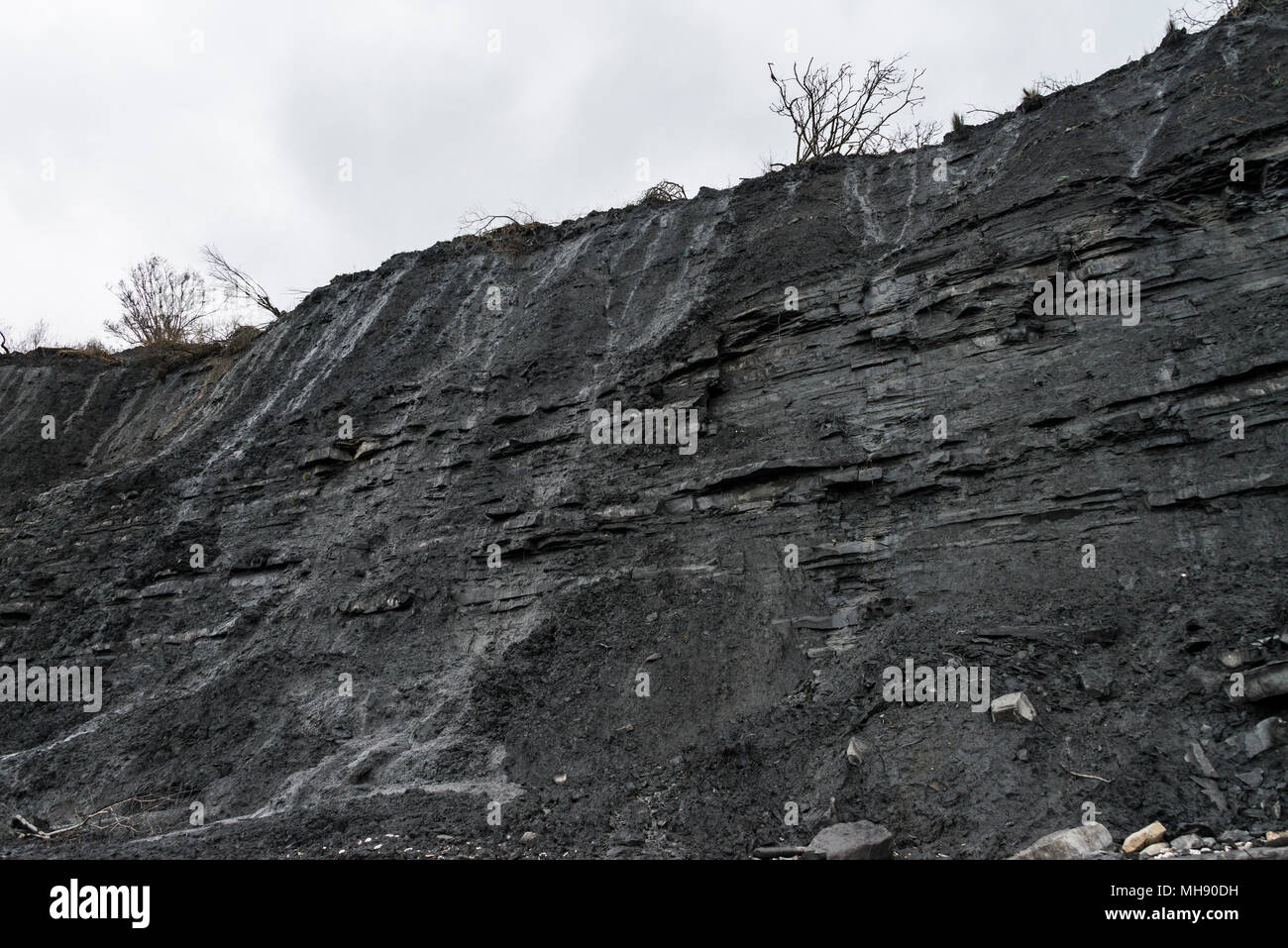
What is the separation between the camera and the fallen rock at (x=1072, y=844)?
5152 millimetres

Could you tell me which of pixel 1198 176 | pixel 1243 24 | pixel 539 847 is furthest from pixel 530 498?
pixel 1243 24

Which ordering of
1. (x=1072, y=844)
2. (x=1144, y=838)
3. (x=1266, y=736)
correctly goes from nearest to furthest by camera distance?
(x=1072, y=844) < (x=1144, y=838) < (x=1266, y=736)

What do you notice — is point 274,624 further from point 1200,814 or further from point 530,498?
point 1200,814

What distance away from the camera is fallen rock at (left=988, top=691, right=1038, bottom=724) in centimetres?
657

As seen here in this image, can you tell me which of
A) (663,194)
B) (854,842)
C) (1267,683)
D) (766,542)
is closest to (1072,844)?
(854,842)

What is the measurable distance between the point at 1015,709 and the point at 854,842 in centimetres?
173

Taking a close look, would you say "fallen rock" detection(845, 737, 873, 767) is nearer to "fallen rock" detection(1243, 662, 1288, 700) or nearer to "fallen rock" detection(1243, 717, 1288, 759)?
"fallen rock" detection(1243, 717, 1288, 759)

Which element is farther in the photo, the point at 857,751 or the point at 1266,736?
the point at 857,751

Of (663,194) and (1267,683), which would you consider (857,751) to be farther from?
(663,194)

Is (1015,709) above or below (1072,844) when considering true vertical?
above

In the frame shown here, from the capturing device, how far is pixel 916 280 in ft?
33.3

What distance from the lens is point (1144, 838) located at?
534 cm

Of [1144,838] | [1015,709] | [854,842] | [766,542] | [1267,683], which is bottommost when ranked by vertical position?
[854,842]

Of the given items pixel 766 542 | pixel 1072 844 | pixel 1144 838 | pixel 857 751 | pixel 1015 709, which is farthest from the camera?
pixel 766 542
